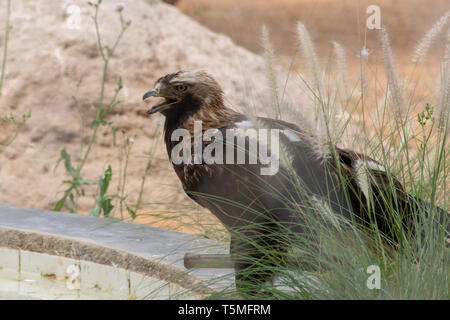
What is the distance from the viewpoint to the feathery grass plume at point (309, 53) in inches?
74.7

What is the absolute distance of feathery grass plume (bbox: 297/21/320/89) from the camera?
190cm

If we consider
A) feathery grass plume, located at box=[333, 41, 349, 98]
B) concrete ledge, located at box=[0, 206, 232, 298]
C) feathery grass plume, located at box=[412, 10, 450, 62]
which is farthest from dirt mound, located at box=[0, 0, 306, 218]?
feathery grass plume, located at box=[412, 10, 450, 62]

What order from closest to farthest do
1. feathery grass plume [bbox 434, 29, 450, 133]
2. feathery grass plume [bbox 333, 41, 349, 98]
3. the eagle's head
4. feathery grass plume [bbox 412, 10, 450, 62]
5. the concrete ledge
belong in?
feathery grass plume [bbox 434, 29, 450, 133] < feathery grass plume [bbox 412, 10, 450, 62] < feathery grass plume [bbox 333, 41, 349, 98] < the eagle's head < the concrete ledge

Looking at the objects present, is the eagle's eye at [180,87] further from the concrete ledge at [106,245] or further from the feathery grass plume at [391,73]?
the feathery grass plume at [391,73]

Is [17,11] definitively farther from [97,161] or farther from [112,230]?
[112,230]

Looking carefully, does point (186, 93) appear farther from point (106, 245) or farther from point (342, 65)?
point (106, 245)

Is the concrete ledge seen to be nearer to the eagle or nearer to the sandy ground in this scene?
the eagle

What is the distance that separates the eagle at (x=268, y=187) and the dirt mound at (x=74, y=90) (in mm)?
2299

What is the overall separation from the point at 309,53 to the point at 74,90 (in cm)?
304

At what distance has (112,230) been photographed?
290cm

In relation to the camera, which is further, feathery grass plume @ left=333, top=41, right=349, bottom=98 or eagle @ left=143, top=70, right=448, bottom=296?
feathery grass plume @ left=333, top=41, right=349, bottom=98

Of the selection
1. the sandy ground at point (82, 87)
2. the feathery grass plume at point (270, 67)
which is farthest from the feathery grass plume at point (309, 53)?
the sandy ground at point (82, 87)

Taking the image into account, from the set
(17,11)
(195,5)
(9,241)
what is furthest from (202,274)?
(195,5)

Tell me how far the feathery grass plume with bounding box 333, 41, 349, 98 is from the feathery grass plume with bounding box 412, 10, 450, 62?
0.69ft
